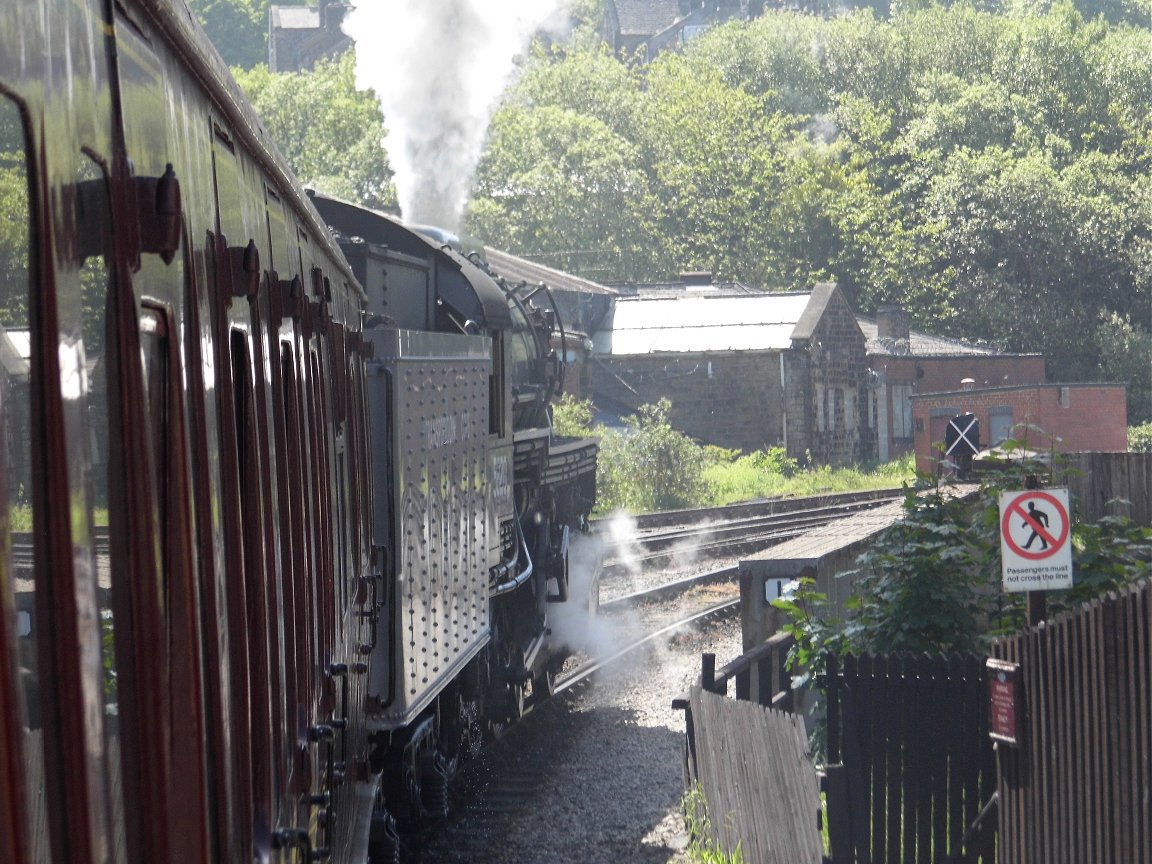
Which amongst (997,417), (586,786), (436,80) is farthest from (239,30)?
(586,786)

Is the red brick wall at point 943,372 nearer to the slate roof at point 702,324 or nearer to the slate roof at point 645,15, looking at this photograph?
the slate roof at point 702,324

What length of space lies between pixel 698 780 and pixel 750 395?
104 ft

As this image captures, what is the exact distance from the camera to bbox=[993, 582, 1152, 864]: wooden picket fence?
538 centimetres

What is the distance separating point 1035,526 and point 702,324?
33.9 metres

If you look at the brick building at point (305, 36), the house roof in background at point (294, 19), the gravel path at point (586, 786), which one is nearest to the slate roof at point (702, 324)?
the gravel path at point (586, 786)

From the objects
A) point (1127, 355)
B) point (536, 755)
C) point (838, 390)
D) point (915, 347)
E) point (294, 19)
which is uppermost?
point (294, 19)

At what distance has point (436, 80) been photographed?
26203 millimetres

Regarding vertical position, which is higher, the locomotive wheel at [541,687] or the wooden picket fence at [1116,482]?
the wooden picket fence at [1116,482]

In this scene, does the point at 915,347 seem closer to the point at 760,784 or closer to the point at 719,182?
the point at 719,182

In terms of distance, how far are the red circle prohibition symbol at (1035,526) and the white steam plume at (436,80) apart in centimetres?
1899

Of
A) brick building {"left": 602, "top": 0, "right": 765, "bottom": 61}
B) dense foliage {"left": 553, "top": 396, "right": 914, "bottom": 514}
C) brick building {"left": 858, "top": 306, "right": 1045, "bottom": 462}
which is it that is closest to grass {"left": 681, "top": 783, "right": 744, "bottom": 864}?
dense foliage {"left": 553, "top": 396, "right": 914, "bottom": 514}

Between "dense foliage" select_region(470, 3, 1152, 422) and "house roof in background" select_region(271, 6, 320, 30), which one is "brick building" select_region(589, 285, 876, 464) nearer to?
"dense foliage" select_region(470, 3, 1152, 422)

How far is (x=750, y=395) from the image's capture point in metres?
40.2

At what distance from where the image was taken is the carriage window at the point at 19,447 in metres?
1.29
